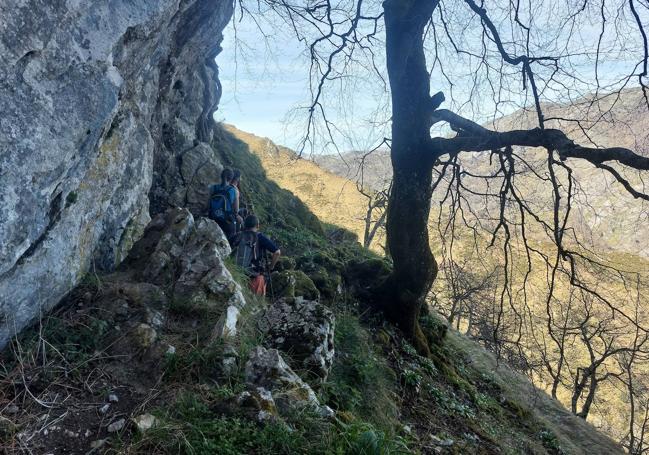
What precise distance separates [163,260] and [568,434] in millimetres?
7325

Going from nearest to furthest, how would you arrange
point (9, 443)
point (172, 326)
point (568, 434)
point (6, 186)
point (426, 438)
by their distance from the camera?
point (9, 443) < point (6, 186) < point (172, 326) < point (426, 438) < point (568, 434)

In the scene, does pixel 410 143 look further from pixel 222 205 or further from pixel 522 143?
pixel 222 205

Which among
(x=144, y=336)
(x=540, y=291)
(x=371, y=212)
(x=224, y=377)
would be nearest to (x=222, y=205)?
(x=144, y=336)

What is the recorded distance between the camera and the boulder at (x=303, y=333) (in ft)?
13.7

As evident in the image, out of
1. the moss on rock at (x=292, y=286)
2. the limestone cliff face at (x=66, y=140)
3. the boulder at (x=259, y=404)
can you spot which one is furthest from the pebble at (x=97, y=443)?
the moss on rock at (x=292, y=286)

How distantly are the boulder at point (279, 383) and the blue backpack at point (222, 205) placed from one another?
4275 millimetres

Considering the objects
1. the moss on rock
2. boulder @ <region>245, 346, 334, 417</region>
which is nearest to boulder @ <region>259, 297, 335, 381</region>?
boulder @ <region>245, 346, 334, 417</region>

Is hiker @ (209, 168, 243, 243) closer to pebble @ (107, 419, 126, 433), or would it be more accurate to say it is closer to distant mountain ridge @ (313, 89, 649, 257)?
distant mountain ridge @ (313, 89, 649, 257)

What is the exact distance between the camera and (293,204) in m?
14.3

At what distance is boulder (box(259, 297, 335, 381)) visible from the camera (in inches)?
164

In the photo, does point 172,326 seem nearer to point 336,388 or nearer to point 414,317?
point 336,388

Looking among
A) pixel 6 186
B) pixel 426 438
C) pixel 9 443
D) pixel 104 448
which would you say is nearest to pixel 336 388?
pixel 426 438

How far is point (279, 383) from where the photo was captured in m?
3.25

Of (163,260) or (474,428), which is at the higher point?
(163,260)
